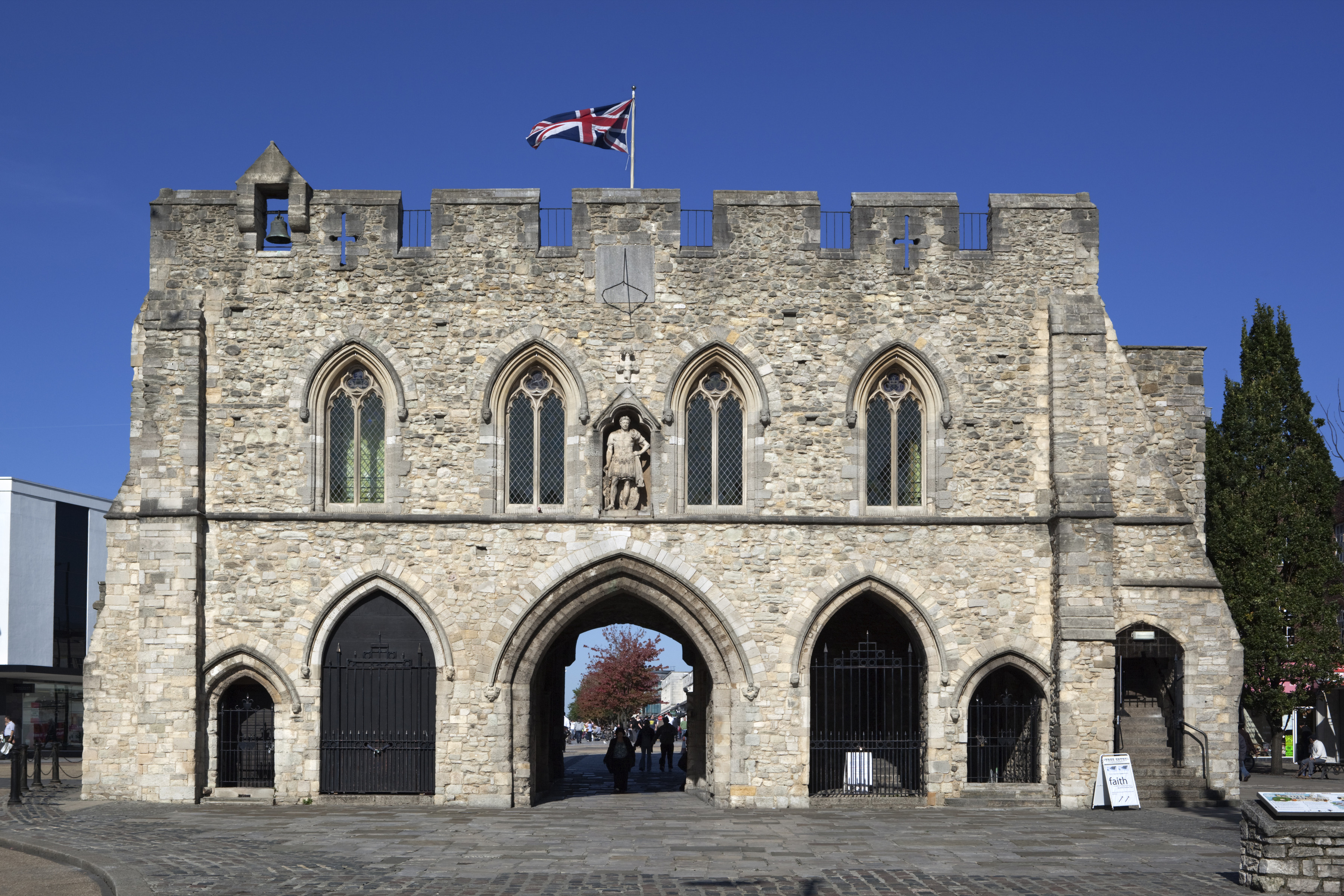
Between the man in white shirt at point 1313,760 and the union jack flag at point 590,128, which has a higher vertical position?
the union jack flag at point 590,128

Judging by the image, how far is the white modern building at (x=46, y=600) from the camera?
38.4m

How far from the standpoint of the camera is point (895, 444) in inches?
753

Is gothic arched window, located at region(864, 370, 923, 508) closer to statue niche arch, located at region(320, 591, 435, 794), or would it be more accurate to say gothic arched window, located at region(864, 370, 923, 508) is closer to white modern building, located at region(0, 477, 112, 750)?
statue niche arch, located at region(320, 591, 435, 794)

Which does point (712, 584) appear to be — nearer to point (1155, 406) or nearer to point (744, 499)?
point (744, 499)

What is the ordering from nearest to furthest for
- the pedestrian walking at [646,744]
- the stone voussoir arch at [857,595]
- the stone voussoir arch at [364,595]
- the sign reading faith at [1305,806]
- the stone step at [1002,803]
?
1. the sign reading faith at [1305,806]
2. the stone step at [1002,803]
3. the stone voussoir arch at [364,595]
4. the stone voussoir arch at [857,595]
5. the pedestrian walking at [646,744]

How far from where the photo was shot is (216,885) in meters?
11.5

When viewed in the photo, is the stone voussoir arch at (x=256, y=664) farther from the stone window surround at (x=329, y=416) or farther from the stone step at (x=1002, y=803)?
the stone step at (x=1002, y=803)

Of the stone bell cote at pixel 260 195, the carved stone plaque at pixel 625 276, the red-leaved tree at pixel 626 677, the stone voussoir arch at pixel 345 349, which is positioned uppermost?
the stone bell cote at pixel 260 195

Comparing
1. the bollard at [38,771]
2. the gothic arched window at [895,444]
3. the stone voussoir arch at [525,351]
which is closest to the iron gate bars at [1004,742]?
the gothic arched window at [895,444]

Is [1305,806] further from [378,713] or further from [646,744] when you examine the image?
[646,744]

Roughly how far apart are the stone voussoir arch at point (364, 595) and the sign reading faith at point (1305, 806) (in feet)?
34.9

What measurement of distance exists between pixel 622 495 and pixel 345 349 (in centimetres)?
436

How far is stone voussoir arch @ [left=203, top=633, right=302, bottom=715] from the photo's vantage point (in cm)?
1838

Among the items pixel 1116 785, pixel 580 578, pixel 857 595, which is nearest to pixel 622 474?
pixel 580 578
